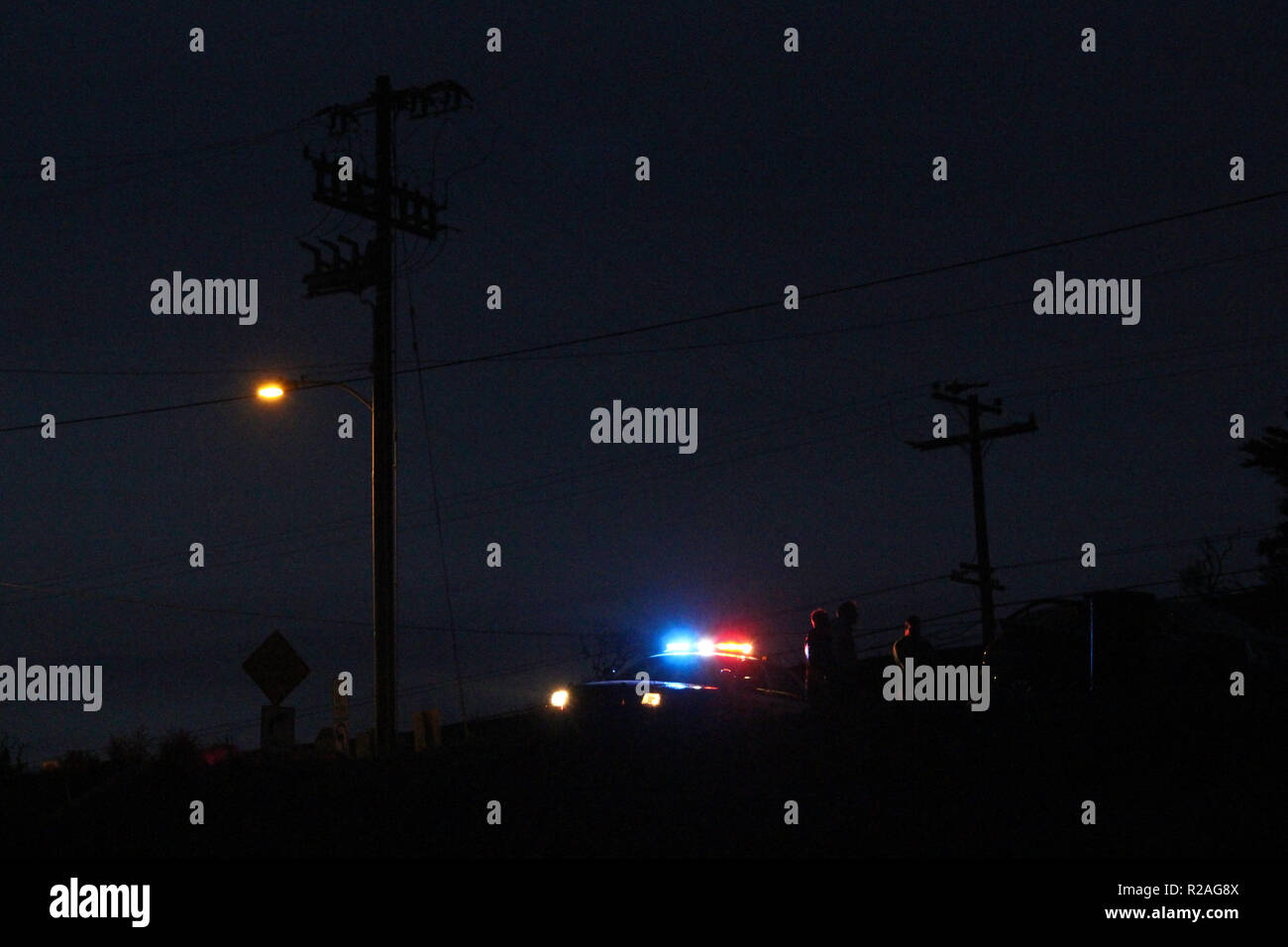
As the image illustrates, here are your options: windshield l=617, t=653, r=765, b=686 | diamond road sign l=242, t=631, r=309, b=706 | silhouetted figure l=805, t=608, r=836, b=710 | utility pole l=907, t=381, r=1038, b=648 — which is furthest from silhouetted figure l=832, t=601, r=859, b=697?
utility pole l=907, t=381, r=1038, b=648

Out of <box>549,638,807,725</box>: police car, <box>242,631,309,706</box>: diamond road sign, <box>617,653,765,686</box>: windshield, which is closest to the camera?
<box>549,638,807,725</box>: police car

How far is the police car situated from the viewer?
59.8 feet

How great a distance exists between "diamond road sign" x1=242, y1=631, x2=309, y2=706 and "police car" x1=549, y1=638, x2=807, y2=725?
474 cm

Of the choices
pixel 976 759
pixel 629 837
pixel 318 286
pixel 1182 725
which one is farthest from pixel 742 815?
pixel 318 286

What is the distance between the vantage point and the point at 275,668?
22141mm

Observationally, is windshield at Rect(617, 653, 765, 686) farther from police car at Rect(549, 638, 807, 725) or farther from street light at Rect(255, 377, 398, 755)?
street light at Rect(255, 377, 398, 755)

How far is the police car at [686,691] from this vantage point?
18234 mm

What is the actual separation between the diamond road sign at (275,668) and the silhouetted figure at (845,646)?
26.4ft

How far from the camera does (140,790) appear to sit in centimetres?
1989

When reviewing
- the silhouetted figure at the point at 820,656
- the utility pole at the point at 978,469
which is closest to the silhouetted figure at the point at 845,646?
the silhouetted figure at the point at 820,656
